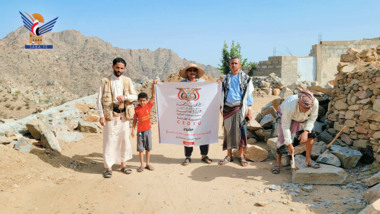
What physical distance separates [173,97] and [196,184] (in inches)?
67.7

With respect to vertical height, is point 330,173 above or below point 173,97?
below

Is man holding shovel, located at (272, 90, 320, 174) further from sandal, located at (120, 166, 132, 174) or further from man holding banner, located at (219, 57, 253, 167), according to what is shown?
sandal, located at (120, 166, 132, 174)

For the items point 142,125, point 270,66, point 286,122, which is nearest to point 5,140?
point 142,125

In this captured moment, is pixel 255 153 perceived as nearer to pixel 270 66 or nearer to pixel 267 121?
pixel 267 121

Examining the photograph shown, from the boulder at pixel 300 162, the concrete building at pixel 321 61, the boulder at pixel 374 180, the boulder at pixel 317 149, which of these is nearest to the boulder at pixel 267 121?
the boulder at pixel 317 149

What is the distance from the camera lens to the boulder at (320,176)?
4.13 metres

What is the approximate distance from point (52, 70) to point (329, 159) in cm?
3921

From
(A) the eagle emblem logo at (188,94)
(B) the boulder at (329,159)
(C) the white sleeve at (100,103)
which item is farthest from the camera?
(A) the eagle emblem logo at (188,94)

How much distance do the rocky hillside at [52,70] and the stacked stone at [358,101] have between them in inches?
722

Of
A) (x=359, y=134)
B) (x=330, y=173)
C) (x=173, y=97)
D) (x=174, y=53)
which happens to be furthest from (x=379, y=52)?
(x=174, y=53)

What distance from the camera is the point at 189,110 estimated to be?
514 cm

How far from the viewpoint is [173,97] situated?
5.18m

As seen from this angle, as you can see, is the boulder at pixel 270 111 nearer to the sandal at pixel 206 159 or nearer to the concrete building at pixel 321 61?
the sandal at pixel 206 159

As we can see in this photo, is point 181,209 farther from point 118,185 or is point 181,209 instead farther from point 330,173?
point 330,173
